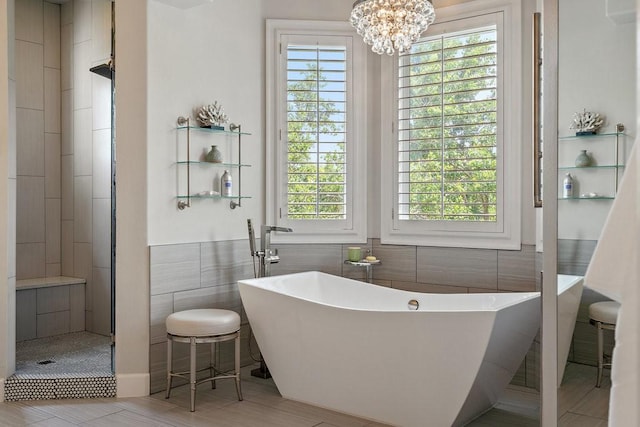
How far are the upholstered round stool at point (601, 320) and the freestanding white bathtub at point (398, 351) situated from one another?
90 cm

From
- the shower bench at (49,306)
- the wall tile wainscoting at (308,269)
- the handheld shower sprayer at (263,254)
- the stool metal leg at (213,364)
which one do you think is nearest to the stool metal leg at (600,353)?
the wall tile wainscoting at (308,269)

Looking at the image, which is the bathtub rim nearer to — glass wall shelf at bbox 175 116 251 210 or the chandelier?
glass wall shelf at bbox 175 116 251 210

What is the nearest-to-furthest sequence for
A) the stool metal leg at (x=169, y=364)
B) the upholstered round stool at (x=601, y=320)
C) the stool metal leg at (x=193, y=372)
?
1. the upholstered round stool at (x=601, y=320)
2. the stool metal leg at (x=193, y=372)
3. the stool metal leg at (x=169, y=364)

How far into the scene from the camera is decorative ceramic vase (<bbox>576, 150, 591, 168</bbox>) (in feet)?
6.69

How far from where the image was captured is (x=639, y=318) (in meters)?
1.01

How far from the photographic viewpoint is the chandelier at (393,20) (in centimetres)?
324

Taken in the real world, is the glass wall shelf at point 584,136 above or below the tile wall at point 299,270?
above

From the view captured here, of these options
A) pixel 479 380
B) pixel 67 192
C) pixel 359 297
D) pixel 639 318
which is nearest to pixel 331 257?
pixel 359 297

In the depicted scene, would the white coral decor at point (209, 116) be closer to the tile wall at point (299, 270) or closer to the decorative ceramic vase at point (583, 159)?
the tile wall at point (299, 270)

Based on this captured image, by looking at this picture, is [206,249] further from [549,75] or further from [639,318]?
[639,318]

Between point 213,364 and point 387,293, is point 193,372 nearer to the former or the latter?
point 213,364

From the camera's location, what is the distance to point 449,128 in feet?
14.0

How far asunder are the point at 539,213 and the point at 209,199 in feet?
7.29

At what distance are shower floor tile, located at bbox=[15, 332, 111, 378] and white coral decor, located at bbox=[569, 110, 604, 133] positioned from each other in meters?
3.15
